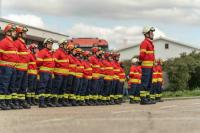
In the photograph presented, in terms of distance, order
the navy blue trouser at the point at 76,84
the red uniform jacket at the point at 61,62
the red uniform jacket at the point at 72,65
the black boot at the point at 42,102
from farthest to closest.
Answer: the navy blue trouser at the point at 76,84
the red uniform jacket at the point at 72,65
the red uniform jacket at the point at 61,62
the black boot at the point at 42,102

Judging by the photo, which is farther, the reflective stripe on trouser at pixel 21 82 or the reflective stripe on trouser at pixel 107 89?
the reflective stripe on trouser at pixel 107 89

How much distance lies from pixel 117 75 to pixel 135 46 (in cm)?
6559

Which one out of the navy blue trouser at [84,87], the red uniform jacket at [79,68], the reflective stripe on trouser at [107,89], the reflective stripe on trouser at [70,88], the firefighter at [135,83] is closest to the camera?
the reflective stripe on trouser at [70,88]

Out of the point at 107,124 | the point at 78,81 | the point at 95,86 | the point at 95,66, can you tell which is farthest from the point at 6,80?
the point at 95,66

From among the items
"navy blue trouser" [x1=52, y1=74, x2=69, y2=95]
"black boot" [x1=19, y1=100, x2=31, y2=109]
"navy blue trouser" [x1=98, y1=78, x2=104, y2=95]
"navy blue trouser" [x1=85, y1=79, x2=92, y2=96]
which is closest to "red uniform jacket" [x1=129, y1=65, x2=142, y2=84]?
"navy blue trouser" [x1=98, y1=78, x2=104, y2=95]

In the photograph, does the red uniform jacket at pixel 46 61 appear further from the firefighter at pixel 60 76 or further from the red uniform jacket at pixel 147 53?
the red uniform jacket at pixel 147 53

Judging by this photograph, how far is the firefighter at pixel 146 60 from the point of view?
16219mm

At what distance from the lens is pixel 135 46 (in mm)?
87688

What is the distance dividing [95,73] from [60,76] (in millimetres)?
3877

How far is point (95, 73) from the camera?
2081 cm

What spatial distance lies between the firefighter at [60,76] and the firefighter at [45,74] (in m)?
0.35

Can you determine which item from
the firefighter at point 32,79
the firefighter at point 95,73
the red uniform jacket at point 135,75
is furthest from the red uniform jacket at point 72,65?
the red uniform jacket at point 135,75

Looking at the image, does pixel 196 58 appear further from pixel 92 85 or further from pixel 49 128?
pixel 49 128

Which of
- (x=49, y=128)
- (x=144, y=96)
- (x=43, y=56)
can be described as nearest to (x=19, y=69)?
(x=43, y=56)
